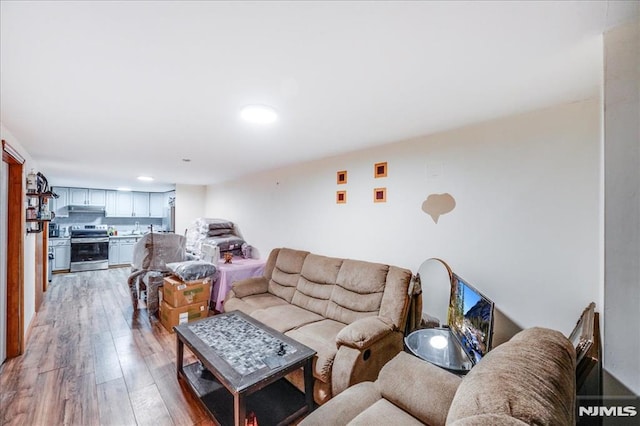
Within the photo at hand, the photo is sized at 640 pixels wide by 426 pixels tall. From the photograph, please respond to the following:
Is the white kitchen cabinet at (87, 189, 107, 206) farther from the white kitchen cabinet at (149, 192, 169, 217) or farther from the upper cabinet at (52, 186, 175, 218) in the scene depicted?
the white kitchen cabinet at (149, 192, 169, 217)

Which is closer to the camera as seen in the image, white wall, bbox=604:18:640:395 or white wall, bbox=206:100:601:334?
white wall, bbox=604:18:640:395

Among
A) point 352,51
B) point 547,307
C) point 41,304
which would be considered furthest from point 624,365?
point 41,304

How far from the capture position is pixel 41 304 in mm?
3992

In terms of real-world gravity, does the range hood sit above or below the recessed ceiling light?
below

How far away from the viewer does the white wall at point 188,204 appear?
20.3 ft

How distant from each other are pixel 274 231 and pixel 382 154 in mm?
2206

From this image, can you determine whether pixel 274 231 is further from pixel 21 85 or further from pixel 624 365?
pixel 624 365

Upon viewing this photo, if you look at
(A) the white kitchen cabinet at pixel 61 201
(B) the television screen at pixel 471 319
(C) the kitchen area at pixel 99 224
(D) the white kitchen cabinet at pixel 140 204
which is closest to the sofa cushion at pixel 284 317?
(B) the television screen at pixel 471 319

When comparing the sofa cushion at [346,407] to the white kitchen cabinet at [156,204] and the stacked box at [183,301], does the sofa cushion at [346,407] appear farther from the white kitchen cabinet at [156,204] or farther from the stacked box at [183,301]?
the white kitchen cabinet at [156,204]

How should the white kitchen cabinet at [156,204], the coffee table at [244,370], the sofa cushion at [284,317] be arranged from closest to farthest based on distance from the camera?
the coffee table at [244,370]
the sofa cushion at [284,317]
the white kitchen cabinet at [156,204]

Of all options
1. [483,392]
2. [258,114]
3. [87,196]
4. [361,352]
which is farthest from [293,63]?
[87,196]

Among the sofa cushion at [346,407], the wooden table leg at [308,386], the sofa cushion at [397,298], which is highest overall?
the sofa cushion at [397,298]

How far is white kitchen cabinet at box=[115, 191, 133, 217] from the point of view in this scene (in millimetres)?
7238

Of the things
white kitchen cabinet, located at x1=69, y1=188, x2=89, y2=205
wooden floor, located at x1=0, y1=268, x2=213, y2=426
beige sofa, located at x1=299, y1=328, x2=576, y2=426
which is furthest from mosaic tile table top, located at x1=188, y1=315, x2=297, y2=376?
white kitchen cabinet, located at x1=69, y1=188, x2=89, y2=205
